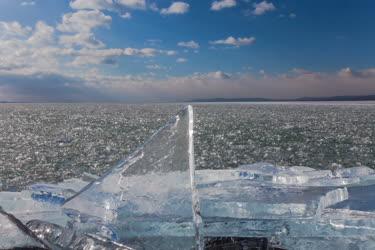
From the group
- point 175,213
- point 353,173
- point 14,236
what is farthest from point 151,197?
point 353,173

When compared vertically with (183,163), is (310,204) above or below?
below

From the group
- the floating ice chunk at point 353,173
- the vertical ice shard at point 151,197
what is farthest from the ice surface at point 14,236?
the floating ice chunk at point 353,173

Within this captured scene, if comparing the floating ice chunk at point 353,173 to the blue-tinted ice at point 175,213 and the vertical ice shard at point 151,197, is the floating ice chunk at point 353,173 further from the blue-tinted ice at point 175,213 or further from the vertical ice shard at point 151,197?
the vertical ice shard at point 151,197

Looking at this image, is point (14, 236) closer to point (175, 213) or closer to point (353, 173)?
point (175, 213)

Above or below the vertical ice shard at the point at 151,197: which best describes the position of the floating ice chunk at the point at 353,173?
below

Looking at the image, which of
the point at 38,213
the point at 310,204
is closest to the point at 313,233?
the point at 310,204

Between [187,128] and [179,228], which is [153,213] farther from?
[187,128]

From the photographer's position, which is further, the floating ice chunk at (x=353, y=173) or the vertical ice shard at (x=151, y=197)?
the floating ice chunk at (x=353, y=173)

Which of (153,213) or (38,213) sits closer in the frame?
(153,213)
